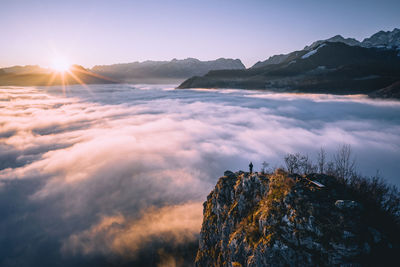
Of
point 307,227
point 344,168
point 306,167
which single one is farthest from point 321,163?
point 307,227

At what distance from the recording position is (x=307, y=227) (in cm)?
1018

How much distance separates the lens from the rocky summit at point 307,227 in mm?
9180

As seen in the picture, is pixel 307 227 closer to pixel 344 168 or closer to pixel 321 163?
pixel 321 163

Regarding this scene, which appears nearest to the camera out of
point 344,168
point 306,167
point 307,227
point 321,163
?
point 307,227

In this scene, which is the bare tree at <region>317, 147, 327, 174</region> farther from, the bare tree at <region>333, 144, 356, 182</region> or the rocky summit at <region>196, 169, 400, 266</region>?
the rocky summit at <region>196, 169, 400, 266</region>

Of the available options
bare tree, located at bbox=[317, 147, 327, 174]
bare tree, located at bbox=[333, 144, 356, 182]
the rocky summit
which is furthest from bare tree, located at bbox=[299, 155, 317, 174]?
the rocky summit

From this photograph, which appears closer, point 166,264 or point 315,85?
point 166,264

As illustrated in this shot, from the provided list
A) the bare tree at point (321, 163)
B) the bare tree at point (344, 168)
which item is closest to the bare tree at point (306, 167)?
the bare tree at point (321, 163)

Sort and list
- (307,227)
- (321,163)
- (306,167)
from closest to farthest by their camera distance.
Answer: (307,227), (306,167), (321,163)

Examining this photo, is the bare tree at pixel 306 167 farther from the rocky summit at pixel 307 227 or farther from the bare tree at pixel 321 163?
the rocky summit at pixel 307 227

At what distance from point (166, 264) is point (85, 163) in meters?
68.0

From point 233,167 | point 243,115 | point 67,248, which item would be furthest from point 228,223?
point 243,115

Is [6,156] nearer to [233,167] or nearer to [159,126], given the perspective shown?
[159,126]

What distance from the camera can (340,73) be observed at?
174000 mm
